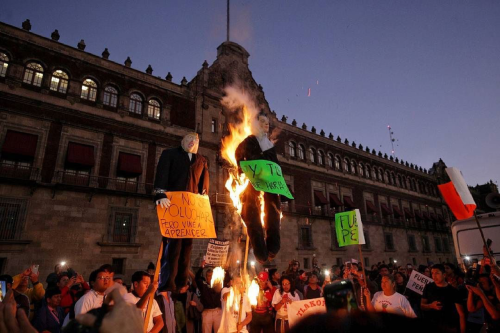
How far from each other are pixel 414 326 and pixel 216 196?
17.9m

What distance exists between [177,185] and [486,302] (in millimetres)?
4775

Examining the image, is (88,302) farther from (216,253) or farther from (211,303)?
(211,303)

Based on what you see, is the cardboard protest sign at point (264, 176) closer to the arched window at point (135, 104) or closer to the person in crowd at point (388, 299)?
the person in crowd at point (388, 299)

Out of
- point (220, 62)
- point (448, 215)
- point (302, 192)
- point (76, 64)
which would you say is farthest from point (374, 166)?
point (76, 64)

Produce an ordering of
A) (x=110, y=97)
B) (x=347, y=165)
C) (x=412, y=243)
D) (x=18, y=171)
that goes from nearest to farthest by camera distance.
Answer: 1. (x=18, y=171)
2. (x=110, y=97)
3. (x=347, y=165)
4. (x=412, y=243)

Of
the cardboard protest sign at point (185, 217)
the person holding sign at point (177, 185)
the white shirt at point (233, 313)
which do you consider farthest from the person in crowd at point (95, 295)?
the white shirt at point (233, 313)

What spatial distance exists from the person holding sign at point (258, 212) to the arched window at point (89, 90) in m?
16.4

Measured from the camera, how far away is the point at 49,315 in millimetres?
4066

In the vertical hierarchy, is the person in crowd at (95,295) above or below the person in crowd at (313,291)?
above

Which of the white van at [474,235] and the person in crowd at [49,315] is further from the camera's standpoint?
the white van at [474,235]

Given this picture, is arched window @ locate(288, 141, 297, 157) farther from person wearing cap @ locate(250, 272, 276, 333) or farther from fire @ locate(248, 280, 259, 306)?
fire @ locate(248, 280, 259, 306)

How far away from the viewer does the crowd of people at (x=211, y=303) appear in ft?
6.08

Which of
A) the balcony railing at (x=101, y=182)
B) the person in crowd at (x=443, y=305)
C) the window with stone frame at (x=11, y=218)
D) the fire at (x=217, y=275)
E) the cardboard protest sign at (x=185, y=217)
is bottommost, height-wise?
the person in crowd at (x=443, y=305)

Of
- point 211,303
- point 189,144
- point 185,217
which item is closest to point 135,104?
point 211,303
